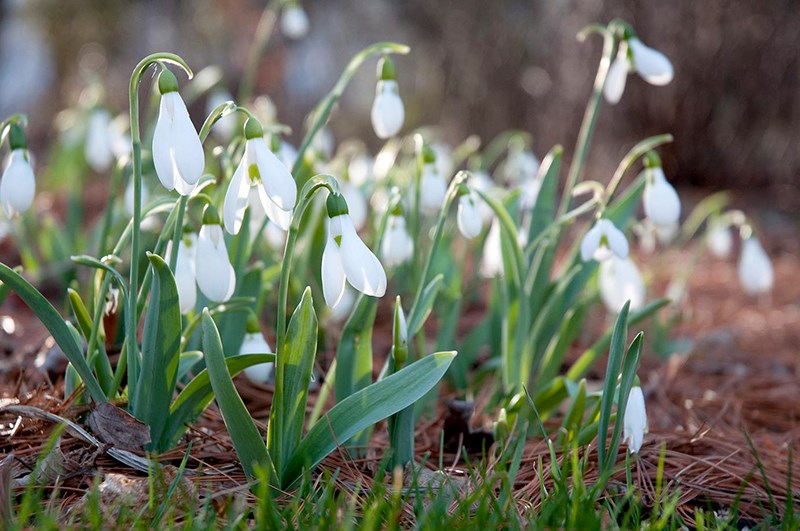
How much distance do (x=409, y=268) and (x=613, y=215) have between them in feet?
2.48

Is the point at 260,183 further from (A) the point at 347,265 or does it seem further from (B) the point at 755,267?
(B) the point at 755,267

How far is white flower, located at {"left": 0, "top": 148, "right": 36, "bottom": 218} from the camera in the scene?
61.9 inches

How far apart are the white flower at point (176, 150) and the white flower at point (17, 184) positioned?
434 mm

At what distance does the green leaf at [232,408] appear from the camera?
52.5 inches

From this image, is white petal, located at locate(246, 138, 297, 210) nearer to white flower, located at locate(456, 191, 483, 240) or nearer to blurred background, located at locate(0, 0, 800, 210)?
white flower, located at locate(456, 191, 483, 240)

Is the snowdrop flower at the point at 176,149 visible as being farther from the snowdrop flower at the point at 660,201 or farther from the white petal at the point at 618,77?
the white petal at the point at 618,77

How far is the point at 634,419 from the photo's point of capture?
4.89 ft

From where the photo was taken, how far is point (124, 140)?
10.9ft

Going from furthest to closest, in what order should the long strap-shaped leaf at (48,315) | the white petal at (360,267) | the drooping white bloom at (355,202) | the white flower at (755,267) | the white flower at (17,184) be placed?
the white flower at (755,267)
the drooping white bloom at (355,202)
the white flower at (17,184)
the long strap-shaped leaf at (48,315)
the white petal at (360,267)

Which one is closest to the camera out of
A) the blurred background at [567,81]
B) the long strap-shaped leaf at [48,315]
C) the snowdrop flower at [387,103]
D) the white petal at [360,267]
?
the white petal at [360,267]

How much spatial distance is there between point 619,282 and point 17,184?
4.33 ft

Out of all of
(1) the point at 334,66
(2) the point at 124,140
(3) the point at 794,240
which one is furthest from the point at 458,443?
(1) the point at 334,66

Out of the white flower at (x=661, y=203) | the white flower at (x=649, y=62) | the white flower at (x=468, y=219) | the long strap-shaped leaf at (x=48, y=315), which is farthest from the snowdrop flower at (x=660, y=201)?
the long strap-shaped leaf at (x=48, y=315)

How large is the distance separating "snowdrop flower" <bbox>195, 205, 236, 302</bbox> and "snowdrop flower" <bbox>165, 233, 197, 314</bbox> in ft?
0.41
